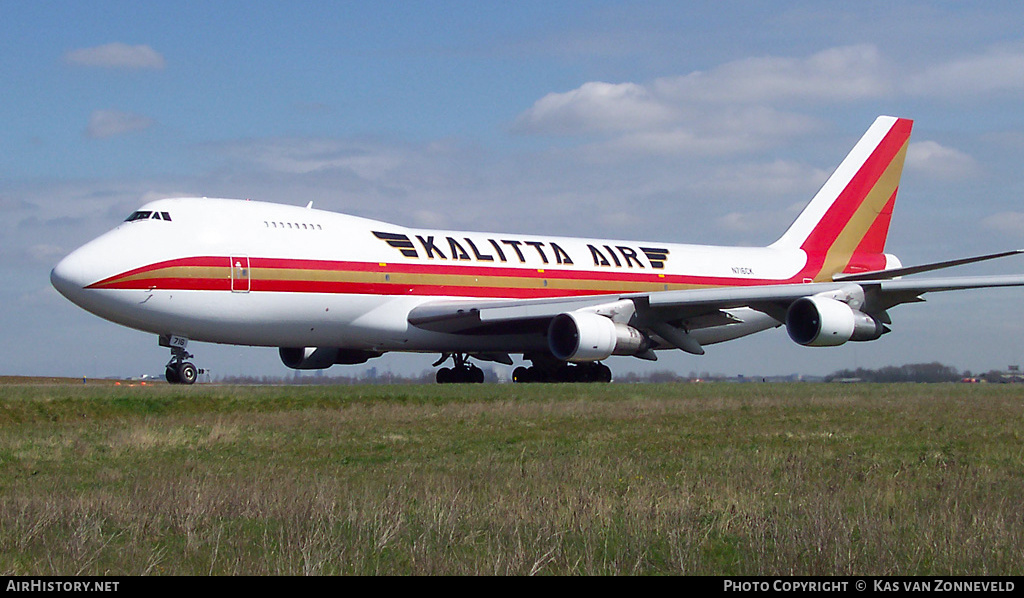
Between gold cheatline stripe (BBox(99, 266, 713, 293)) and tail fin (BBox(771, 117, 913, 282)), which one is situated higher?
tail fin (BBox(771, 117, 913, 282))

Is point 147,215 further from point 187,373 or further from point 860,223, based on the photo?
point 860,223

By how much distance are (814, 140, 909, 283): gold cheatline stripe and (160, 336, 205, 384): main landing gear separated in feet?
74.1

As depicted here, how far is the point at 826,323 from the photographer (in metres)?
27.2

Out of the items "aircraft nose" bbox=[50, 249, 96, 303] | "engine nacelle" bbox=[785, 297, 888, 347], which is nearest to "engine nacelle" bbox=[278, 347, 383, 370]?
"aircraft nose" bbox=[50, 249, 96, 303]

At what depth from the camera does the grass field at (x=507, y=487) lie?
24.4ft

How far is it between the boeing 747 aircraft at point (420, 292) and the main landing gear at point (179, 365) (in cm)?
3

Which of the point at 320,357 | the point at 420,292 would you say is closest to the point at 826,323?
the point at 420,292

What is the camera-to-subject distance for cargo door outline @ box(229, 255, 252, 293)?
2561 centimetres

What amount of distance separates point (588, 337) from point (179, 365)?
10091 mm

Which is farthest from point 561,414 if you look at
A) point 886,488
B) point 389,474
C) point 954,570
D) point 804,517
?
point 954,570

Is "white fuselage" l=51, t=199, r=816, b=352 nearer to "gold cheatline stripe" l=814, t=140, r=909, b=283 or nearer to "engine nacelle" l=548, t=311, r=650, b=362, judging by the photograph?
"engine nacelle" l=548, t=311, r=650, b=362

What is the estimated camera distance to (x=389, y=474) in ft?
38.6

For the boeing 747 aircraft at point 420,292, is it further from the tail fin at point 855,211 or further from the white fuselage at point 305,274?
the tail fin at point 855,211
